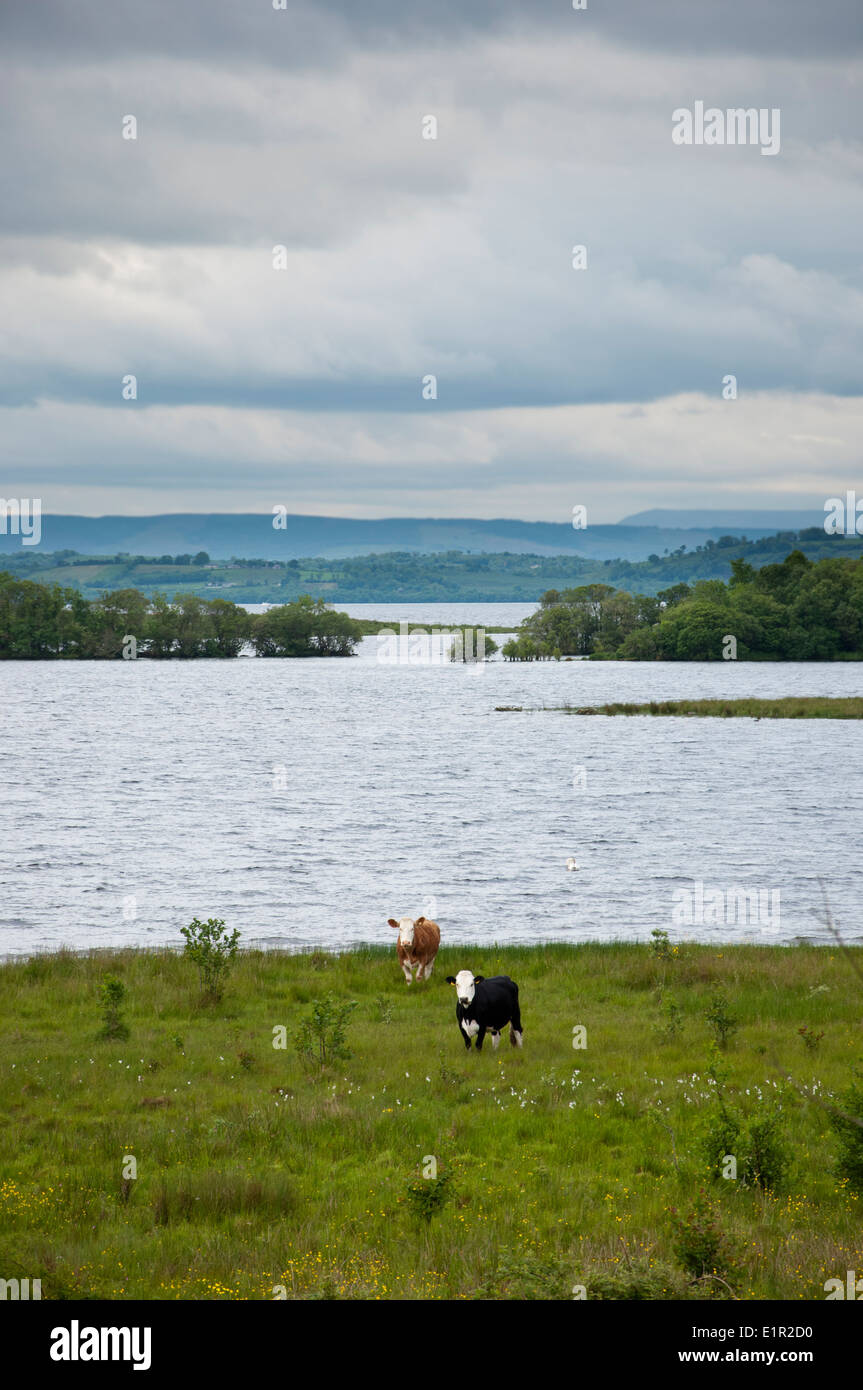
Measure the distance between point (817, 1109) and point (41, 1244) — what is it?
11.3 m

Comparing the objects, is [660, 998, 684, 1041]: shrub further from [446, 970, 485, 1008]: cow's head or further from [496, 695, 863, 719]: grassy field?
[496, 695, 863, 719]: grassy field

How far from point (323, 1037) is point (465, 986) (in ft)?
8.92

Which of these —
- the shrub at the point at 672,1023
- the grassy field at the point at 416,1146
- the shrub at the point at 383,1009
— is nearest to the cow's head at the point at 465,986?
the grassy field at the point at 416,1146

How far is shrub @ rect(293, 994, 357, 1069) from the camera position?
19.8 metres

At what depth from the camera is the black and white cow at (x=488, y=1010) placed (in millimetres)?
19891

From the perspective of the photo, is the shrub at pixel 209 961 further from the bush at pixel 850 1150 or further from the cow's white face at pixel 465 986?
the bush at pixel 850 1150

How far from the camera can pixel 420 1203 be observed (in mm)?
12898

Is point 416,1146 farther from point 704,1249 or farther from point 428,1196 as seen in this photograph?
point 704,1249

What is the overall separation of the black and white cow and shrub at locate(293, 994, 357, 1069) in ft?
6.76

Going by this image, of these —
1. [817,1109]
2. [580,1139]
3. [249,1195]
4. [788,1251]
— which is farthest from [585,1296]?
[817,1109]

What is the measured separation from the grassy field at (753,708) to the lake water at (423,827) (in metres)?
1.68

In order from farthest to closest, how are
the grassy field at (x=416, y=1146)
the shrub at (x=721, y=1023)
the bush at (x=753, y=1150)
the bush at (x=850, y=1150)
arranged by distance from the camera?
the shrub at (x=721, y=1023)
the bush at (x=753, y=1150)
the bush at (x=850, y=1150)
the grassy field at (x=416, y=1146)

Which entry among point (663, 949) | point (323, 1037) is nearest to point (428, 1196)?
point (323, 1037)

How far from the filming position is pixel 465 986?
19375 mm
